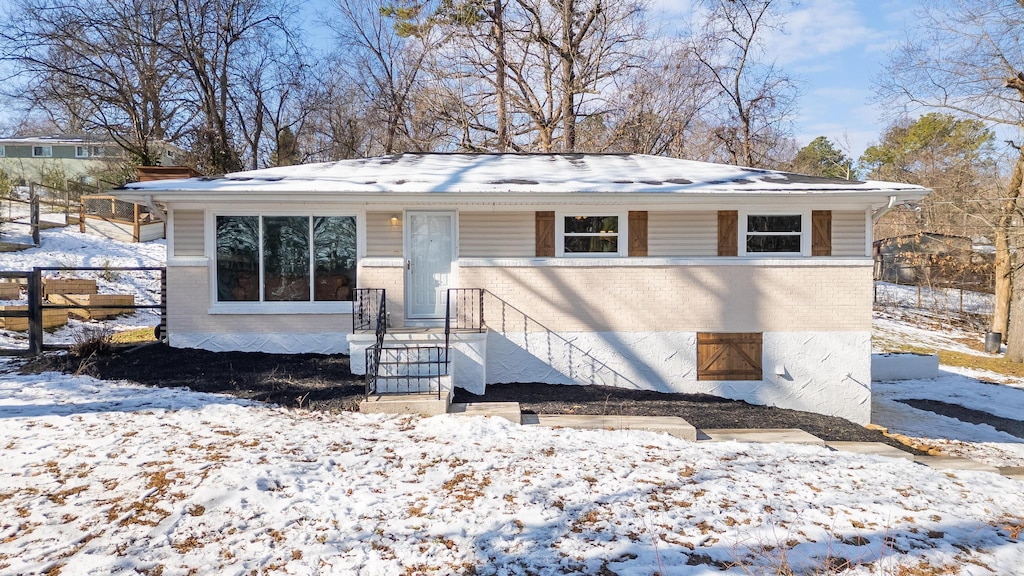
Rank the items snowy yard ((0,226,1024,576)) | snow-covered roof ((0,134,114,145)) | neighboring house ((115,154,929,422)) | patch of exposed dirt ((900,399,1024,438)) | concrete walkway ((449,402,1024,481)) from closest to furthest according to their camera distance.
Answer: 1. snowy yard ((0,226,1024,576))
2. concrete walkway ((449,402,1024,481))
3. neighboring house ((115,154,929,422))
4. patch of exposed dirt ((900,399,1024,438))
5. snow-covered roof ((0,134,114,145))

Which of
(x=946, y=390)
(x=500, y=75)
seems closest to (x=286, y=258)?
(x=500, y=75)

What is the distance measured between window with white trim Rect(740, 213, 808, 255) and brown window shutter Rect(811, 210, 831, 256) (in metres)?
0.19

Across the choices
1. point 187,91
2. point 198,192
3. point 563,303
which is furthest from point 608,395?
point 187,91

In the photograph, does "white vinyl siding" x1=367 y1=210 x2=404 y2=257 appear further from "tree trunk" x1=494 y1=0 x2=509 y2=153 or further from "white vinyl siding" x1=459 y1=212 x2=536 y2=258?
"tree trunk" x1=494 y1=0 x2=509 y2=153

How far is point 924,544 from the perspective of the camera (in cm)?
354

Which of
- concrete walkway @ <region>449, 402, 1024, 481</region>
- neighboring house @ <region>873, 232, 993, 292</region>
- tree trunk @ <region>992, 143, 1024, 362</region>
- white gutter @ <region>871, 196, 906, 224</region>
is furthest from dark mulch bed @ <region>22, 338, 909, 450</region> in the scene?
neighboring house @ <region>873, 232, 993, 292</region>

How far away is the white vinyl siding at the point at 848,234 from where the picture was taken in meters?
8.55

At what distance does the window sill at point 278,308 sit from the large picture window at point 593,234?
155 inches

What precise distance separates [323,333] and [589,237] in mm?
4793

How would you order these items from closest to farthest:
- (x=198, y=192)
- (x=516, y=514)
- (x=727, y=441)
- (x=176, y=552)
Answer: (x=176, y=552), (x=516, y=514), (x=727, y=441), (x=198, y=192)

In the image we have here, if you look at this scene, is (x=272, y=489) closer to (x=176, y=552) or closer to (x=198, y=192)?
(x=176, y=552)

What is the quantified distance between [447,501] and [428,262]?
547 centimetres

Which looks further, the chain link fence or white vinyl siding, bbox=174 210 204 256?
white vinyl siding, bbox=174 210 204 256

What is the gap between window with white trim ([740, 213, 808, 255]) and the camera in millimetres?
8625
